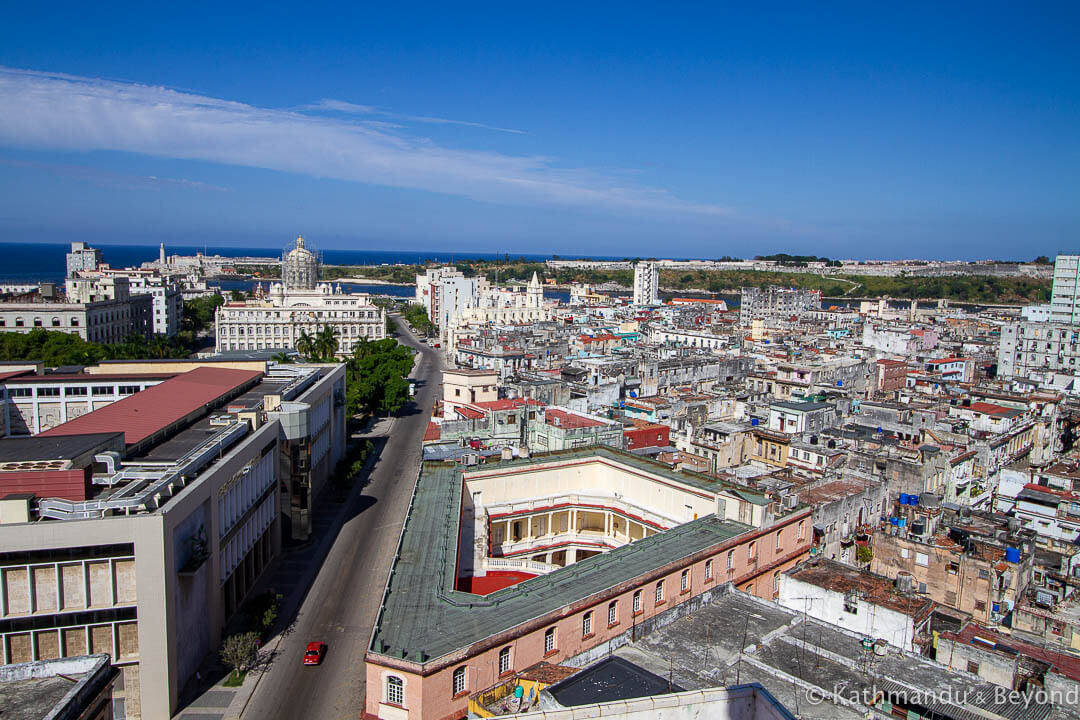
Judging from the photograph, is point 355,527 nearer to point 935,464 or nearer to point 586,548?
point 586,548

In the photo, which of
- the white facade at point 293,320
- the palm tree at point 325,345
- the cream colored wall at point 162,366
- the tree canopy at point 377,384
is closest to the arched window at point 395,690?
the cream colored wall at point 162,366

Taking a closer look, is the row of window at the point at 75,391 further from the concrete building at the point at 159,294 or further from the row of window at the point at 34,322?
the concrete building at the point at 159,294

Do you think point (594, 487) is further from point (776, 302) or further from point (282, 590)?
point (776, 302)

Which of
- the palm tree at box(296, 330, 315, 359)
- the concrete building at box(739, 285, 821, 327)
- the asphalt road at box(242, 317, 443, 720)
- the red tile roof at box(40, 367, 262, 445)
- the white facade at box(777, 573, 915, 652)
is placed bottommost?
the asphalt road at box(242, 317, 443, 720)

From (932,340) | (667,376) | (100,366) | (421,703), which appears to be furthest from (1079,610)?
(932,340)

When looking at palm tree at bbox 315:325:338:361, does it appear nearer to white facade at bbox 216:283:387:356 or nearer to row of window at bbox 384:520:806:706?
white facade at bbox 216:283:387:356

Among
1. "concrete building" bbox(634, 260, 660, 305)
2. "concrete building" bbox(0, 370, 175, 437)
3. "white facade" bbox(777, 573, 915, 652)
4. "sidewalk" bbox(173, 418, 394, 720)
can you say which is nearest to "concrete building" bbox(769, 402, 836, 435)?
"white facade" bbox(777, 573, 915, 652)
